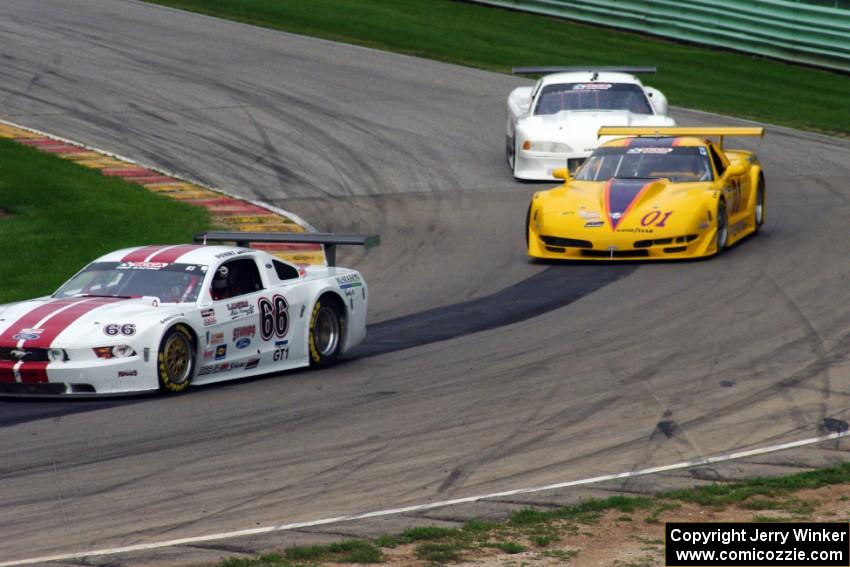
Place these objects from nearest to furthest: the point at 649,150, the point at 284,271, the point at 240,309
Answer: the point at 240,309
the point at 284,271
the point at 649,150

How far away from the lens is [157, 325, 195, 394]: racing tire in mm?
11602

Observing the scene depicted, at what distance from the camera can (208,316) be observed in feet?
40.0

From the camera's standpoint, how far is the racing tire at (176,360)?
457 inches

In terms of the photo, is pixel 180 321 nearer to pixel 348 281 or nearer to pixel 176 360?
pixel 176 360

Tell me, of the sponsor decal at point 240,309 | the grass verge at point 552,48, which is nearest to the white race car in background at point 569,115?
the grass verge at point 552,48

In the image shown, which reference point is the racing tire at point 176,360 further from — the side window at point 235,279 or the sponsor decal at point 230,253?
the sponsor decal at point 230,253

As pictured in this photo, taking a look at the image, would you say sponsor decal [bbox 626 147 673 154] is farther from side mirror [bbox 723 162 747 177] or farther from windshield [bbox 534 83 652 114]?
windshield [bbox 534 83 652 114]

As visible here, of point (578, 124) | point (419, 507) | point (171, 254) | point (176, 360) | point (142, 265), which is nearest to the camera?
point (419, 507)

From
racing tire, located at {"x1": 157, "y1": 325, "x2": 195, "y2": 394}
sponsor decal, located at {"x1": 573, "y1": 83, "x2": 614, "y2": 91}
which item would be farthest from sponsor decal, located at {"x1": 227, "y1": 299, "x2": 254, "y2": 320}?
sponsor decal, located at {"x1": 573, "y1": 83, "x2": 614, "y2": 91}

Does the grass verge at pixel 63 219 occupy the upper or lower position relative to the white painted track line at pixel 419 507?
upper

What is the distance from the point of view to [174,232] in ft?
62.0

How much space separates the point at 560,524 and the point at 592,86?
15.8 metres

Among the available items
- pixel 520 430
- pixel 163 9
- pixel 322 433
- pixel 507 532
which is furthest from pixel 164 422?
pixel 163 9

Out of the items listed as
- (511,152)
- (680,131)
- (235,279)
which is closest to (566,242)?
(680,131)
